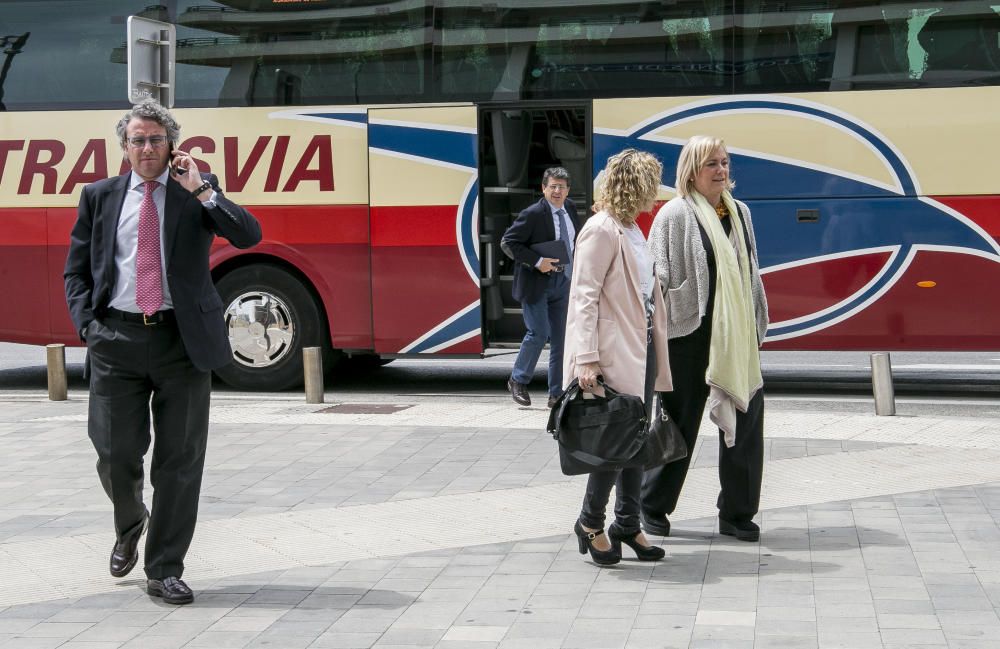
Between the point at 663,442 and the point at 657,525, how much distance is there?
62 cm

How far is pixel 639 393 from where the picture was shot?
20.5ft

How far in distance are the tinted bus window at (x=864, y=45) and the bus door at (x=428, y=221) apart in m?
2.38

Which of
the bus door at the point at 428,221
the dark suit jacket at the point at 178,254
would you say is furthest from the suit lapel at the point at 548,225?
the dark suit jacket at the point at 178,254

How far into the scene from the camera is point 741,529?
22.2ft

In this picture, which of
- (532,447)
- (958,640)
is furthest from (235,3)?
(958,640)

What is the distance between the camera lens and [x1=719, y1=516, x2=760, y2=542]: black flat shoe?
265 inches

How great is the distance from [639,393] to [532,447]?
10.1ft

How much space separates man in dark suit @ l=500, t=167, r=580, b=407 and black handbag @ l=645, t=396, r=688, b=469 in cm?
464

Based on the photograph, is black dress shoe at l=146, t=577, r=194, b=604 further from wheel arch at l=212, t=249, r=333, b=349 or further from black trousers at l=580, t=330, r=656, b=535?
wheel arch at l=212, t=249, r=333, b=349

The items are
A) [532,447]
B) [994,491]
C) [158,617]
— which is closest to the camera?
[158,617]

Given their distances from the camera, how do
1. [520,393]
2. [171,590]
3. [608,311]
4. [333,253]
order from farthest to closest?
1. [333,253]
2. [520,393]
3. [608,311]
4. [171,590]

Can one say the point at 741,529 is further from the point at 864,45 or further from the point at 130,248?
the point at 864,45

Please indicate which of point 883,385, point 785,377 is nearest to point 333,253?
point 785,377

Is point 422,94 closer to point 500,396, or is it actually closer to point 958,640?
point 500,396
